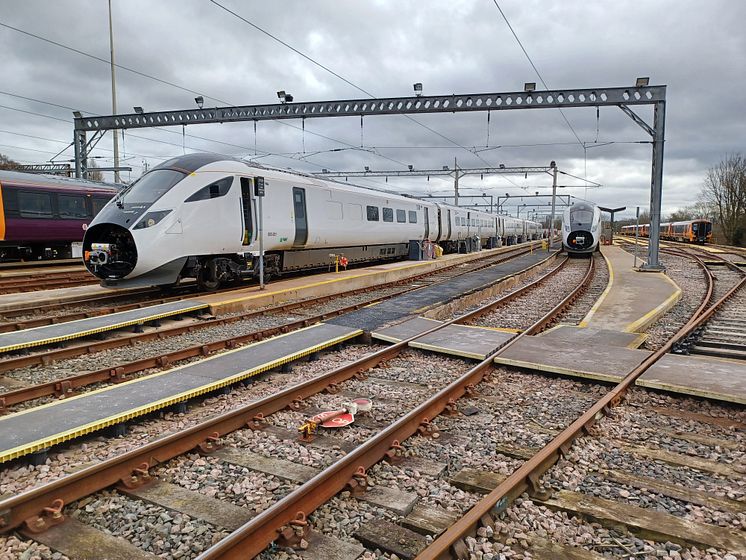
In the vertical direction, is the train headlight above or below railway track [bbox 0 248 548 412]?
above

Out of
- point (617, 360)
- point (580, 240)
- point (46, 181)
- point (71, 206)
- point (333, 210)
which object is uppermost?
point (46, 181)

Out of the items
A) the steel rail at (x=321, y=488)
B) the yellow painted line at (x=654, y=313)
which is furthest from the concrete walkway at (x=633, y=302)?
the steel rail at (x=321, y=488)

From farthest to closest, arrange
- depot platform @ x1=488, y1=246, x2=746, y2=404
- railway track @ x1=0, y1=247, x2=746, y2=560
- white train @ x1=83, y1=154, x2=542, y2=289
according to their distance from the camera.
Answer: white train @ x1=83, y1=154, x2=542, y2=289 → depot platform @ x1=488, y1=246, x2=746, y2=404 → railway track @ x1=0, y1=247, x2=746, y2=560

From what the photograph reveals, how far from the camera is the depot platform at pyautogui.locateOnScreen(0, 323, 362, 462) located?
4102 mm

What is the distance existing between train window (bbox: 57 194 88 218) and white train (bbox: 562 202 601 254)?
25.2 metres

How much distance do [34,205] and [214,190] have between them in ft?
35.2

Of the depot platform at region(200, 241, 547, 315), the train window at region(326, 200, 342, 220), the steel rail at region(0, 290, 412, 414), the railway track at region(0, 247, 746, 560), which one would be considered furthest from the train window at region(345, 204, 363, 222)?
the railway track at region(0, 247, 746, 560)

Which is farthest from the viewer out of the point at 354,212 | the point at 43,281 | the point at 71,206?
the point at 71,206

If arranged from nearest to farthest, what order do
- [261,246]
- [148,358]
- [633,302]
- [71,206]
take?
[148,358] → [633,302] → [261,246] → [71,206]

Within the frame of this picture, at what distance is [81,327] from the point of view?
27.0 feet

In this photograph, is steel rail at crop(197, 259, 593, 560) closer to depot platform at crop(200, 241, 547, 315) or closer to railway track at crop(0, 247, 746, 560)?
railway track at crop(0, 247, 746, 560)

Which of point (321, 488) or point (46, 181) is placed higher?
point (46, 181)

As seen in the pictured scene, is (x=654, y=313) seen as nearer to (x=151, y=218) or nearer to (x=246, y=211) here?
(x=246, y=211)

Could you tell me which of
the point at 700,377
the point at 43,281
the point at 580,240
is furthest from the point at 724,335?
the point at 580,240
